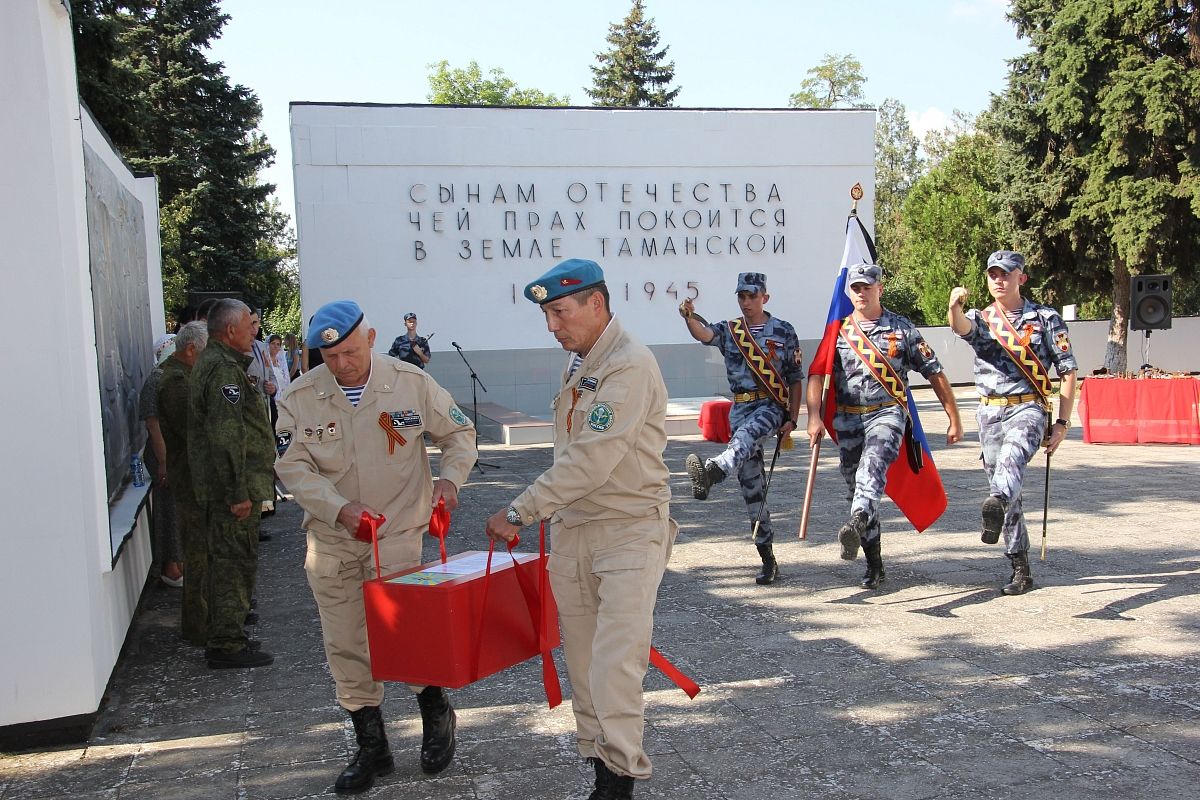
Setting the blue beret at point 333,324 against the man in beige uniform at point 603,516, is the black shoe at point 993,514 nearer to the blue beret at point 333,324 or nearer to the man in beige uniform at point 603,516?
the man in beige uniform at point 603,516

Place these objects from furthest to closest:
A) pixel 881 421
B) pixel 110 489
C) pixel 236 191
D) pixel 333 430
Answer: pixel 236 191 → pixel 881 421 → pixel 110 489 → pixel 333 430

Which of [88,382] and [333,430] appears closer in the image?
[333,430]

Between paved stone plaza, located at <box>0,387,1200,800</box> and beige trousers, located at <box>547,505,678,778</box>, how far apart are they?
1.58ft

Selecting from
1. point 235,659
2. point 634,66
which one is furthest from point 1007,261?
point 634,66

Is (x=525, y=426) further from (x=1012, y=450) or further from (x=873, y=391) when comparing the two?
(x=1012, y=450)

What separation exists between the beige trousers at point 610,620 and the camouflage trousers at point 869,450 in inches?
121

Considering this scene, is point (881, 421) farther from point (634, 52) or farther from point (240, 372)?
point (634, 52)

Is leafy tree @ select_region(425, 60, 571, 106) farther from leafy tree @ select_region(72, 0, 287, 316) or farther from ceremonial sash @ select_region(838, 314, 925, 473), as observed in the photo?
ceremonial sash @ select_region(838, 314, 925, 473)

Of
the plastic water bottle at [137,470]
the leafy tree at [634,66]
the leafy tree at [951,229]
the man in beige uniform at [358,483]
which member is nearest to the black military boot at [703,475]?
the man in beige uniform at [358,483]

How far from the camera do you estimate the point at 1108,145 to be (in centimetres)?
3086

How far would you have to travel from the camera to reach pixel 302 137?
21859mm

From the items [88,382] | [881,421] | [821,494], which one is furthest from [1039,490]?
[88,382]

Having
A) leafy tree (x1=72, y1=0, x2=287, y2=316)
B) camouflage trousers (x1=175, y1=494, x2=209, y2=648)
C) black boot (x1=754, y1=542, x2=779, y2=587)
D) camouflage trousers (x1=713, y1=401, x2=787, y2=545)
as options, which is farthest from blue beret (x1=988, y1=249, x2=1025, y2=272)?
leafy tree (x1=72, y1=0, x2=287, y2=316)

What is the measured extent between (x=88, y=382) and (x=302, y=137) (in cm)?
1806
